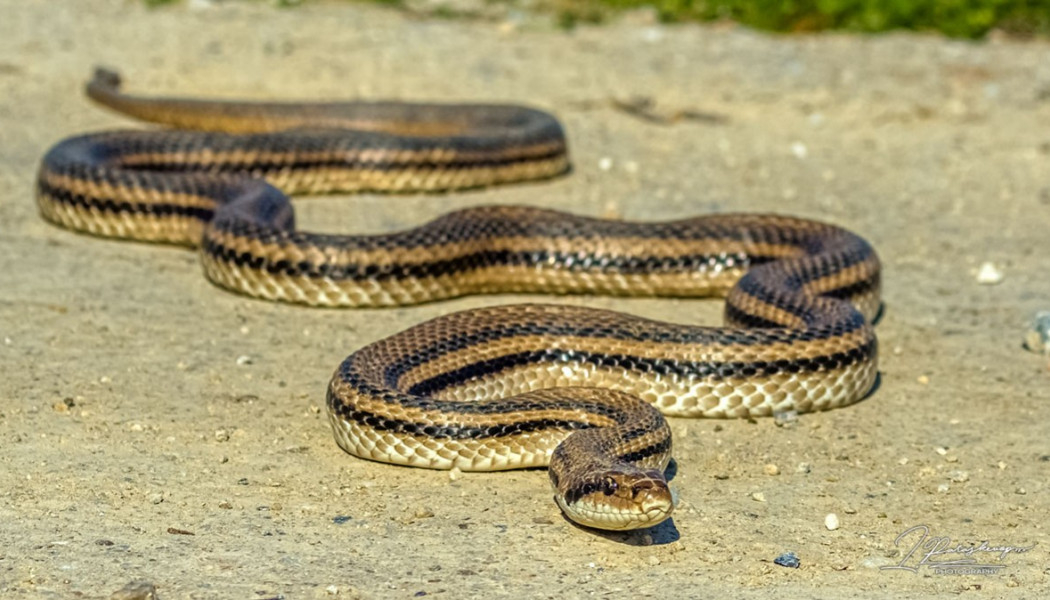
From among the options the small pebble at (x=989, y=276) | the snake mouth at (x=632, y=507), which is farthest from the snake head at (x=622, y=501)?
the small pebble at (x=989, y=276)

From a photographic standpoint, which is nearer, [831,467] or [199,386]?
[831,467]

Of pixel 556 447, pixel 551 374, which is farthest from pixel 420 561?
pixel 551 374

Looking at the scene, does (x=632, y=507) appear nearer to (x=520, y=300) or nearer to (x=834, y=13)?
(x=520, y=300)

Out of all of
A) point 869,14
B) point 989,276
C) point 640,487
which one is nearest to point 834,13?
point 869,14

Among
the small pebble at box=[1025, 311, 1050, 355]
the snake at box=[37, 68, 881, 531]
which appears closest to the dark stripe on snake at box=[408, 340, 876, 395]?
the snake at box=[37, 68, 881, 531]

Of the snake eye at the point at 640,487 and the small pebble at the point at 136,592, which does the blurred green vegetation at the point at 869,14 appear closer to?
the snake eye at the point at 640,487

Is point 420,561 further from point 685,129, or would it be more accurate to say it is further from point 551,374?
point 685,129

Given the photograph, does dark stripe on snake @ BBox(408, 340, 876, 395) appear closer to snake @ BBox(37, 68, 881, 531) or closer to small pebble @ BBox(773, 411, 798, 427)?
snake @ BBox(37, 68, 881, 531)
